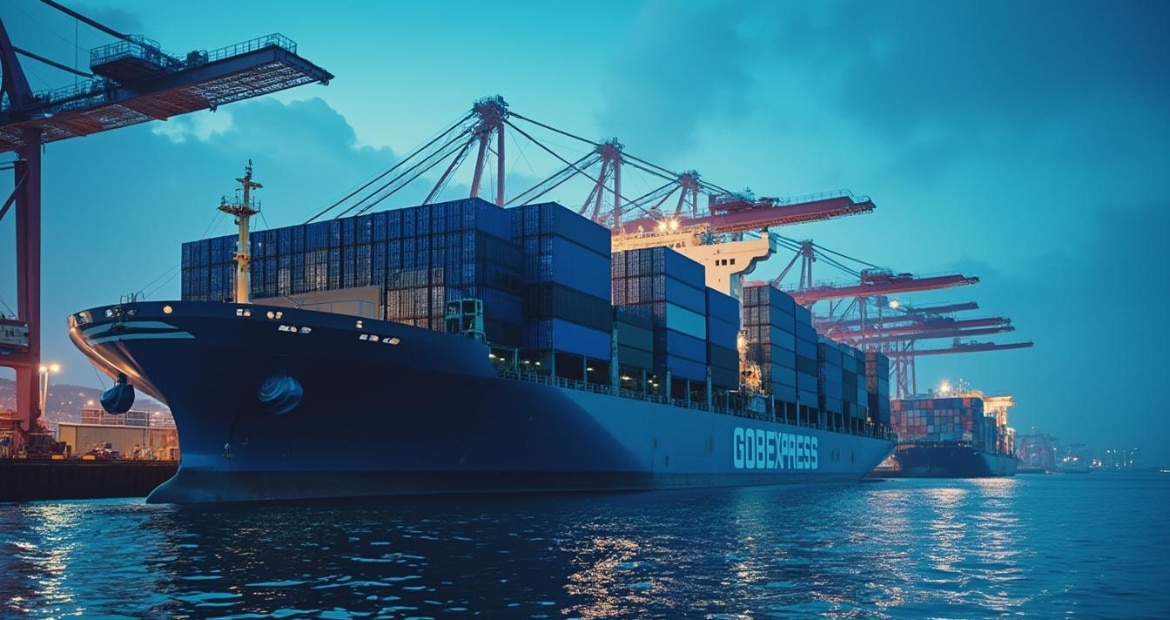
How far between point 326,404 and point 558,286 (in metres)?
11.9

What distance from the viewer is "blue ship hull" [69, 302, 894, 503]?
1188 inches

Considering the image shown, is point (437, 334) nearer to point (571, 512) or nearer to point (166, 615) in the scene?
point (571, 512)

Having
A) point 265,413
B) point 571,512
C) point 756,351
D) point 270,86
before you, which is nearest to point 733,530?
point 571,512

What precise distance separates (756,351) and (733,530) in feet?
125

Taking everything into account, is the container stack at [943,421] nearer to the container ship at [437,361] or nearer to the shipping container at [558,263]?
the container ship at [437,361]

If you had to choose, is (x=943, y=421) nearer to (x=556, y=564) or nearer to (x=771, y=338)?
(x=771, y=338)

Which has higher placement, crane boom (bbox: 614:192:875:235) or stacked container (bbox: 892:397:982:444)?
crane boom (bbox: 614:192:875:235)

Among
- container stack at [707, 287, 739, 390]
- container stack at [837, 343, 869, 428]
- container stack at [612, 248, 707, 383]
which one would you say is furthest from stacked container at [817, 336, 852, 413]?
container stack at [612, 248, 707, 383]

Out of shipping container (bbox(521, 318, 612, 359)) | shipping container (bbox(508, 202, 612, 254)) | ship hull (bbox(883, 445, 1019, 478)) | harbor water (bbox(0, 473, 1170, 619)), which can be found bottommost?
ship hull (bbox(883, 445, 1019, 478))

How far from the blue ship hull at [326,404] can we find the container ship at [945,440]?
102 meters

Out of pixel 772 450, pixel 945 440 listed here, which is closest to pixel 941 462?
pixel 945 440

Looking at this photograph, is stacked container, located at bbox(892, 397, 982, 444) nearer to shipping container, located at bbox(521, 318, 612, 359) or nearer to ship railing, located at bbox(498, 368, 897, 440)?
ship railing, located at bbox(498, 368, 897, 440)

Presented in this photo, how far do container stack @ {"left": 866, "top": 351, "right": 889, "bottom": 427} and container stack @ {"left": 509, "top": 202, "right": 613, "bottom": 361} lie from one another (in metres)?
49.4

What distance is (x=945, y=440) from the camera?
132m
